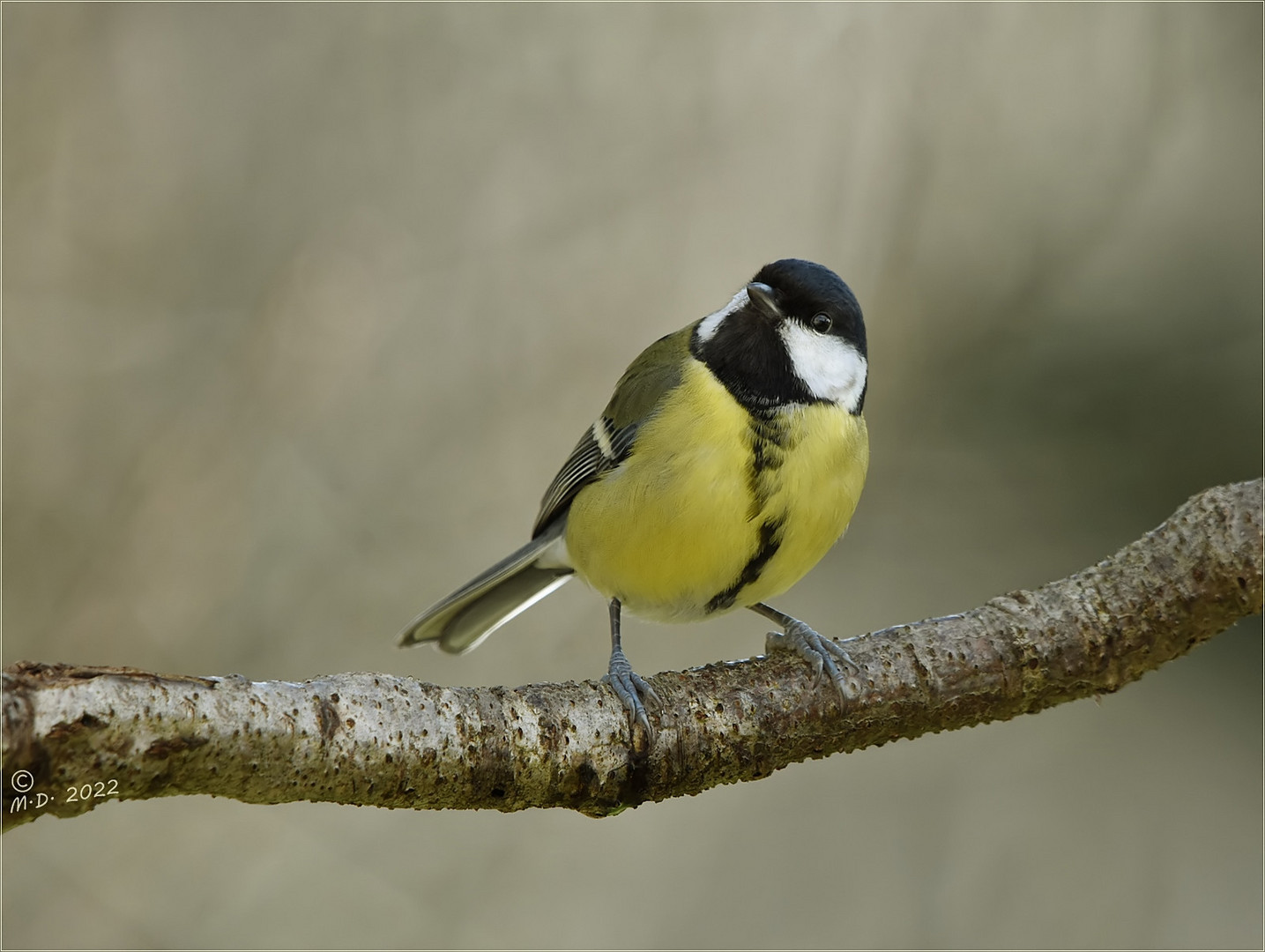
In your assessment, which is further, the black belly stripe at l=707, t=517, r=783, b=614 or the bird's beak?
the bird's beak

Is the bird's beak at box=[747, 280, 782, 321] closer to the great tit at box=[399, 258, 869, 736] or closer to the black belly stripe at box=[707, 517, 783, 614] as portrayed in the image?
the great tit at box=[399, 258, 869, 736]

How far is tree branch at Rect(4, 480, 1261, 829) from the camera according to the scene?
165 cm

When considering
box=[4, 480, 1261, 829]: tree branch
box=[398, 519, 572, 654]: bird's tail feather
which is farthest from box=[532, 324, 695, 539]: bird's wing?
box=[4, 480, 1261, 829]: tree branch

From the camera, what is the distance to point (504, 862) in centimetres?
414

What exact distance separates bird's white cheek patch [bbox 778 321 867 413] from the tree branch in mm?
676

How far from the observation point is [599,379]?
4480mm

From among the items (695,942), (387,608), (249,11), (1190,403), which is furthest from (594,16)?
(695,942)

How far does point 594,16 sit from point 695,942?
380 cm

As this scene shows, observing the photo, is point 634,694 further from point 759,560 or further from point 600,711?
point 759,560

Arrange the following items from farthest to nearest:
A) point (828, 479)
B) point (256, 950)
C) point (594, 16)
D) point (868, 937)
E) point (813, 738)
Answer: point (594, 16) < point (868, 937) < point (256, 950) < point (828, 479) < point (813, 738)

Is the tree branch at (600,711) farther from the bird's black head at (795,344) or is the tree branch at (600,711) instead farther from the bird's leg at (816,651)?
the bird's black head at (795,344)

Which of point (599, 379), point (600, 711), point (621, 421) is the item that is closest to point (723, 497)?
point (621, 421)

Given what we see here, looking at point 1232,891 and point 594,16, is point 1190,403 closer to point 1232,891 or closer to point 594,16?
point 1232,891

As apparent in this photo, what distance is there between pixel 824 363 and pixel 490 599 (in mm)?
1293
